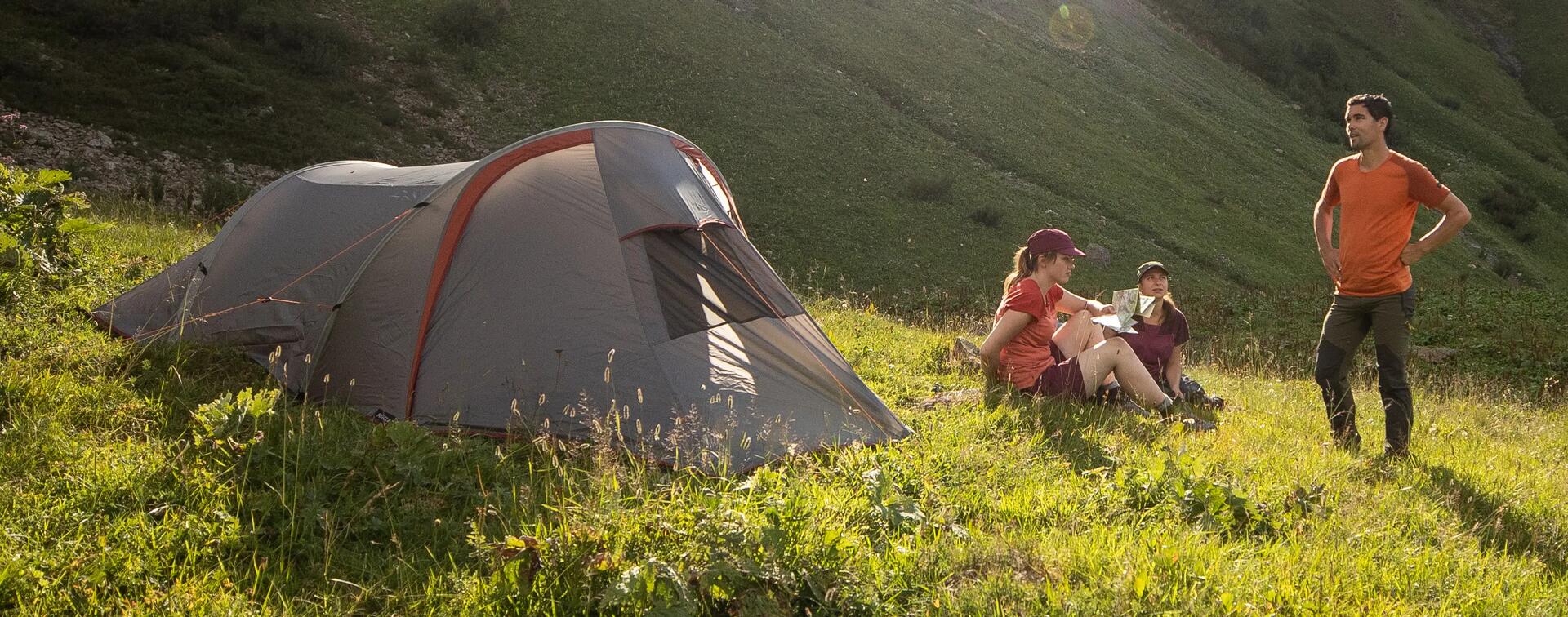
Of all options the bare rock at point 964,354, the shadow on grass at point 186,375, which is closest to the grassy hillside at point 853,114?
the bare rock at point 964,354

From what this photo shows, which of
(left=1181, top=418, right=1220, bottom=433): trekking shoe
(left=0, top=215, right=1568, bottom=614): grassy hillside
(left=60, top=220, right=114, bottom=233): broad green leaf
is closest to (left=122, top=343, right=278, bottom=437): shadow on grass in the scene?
(left=0, top=215, right=1568, bottom=614): grassy hillside

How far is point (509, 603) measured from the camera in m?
3.40

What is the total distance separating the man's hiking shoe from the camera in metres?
6.88

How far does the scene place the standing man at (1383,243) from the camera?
20.1ft

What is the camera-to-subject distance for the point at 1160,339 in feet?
25.8

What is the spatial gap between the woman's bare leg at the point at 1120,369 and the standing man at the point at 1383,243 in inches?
A: 47.8

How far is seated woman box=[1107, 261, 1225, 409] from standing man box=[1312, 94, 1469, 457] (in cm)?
153

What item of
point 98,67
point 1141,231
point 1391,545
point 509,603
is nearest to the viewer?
point 509,603

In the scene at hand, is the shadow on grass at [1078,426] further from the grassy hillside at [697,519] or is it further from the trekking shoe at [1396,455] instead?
the trekking shoe at [1396,455]

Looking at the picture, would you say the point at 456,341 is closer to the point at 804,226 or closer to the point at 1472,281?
the point at 804,226

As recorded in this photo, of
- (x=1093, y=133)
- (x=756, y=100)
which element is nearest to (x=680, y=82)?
(x=756, y=100)

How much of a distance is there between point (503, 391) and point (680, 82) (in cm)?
2427

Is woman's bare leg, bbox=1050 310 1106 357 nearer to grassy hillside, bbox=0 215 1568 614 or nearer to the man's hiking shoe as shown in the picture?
the man's hiking shoe

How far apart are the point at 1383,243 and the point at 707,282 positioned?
4.60 m
